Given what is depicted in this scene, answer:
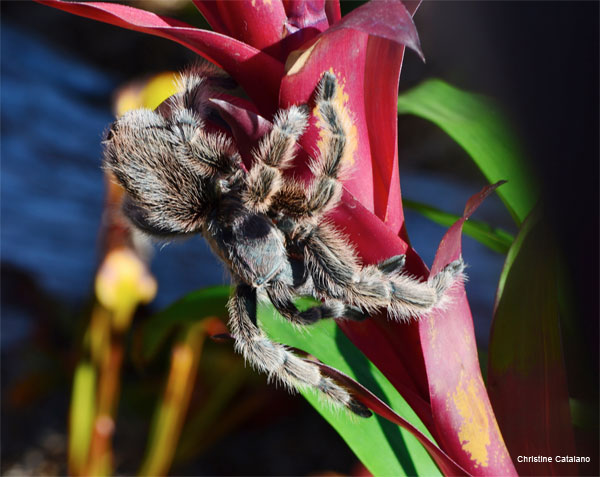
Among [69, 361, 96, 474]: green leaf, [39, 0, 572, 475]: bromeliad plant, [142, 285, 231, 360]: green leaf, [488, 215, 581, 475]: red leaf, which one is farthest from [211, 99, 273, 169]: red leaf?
[69, 361, 96, 474]: green leaf

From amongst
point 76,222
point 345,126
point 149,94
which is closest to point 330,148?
point 345,126

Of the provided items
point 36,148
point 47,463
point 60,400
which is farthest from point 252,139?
point 36,148

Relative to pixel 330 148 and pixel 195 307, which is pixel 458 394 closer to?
pixel 330 148

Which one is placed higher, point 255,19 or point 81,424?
point 255,19

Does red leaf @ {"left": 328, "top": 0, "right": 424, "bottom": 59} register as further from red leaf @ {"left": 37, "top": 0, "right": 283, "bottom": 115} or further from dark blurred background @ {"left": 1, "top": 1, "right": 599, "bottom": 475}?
dark blurred background @ {"left": 1, "top": 1, "right": 599, "bottom": 475}

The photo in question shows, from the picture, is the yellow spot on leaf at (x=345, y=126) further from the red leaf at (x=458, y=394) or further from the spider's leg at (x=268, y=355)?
the spider's leg at (x=268, y=355)

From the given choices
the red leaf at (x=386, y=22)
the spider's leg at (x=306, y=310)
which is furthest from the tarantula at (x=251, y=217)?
the red leaf at (x=386, y=22)

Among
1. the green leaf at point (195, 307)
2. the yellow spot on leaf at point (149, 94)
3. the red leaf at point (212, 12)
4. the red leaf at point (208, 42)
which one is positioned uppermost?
the yellow spot on leaf at point (149, 94)
